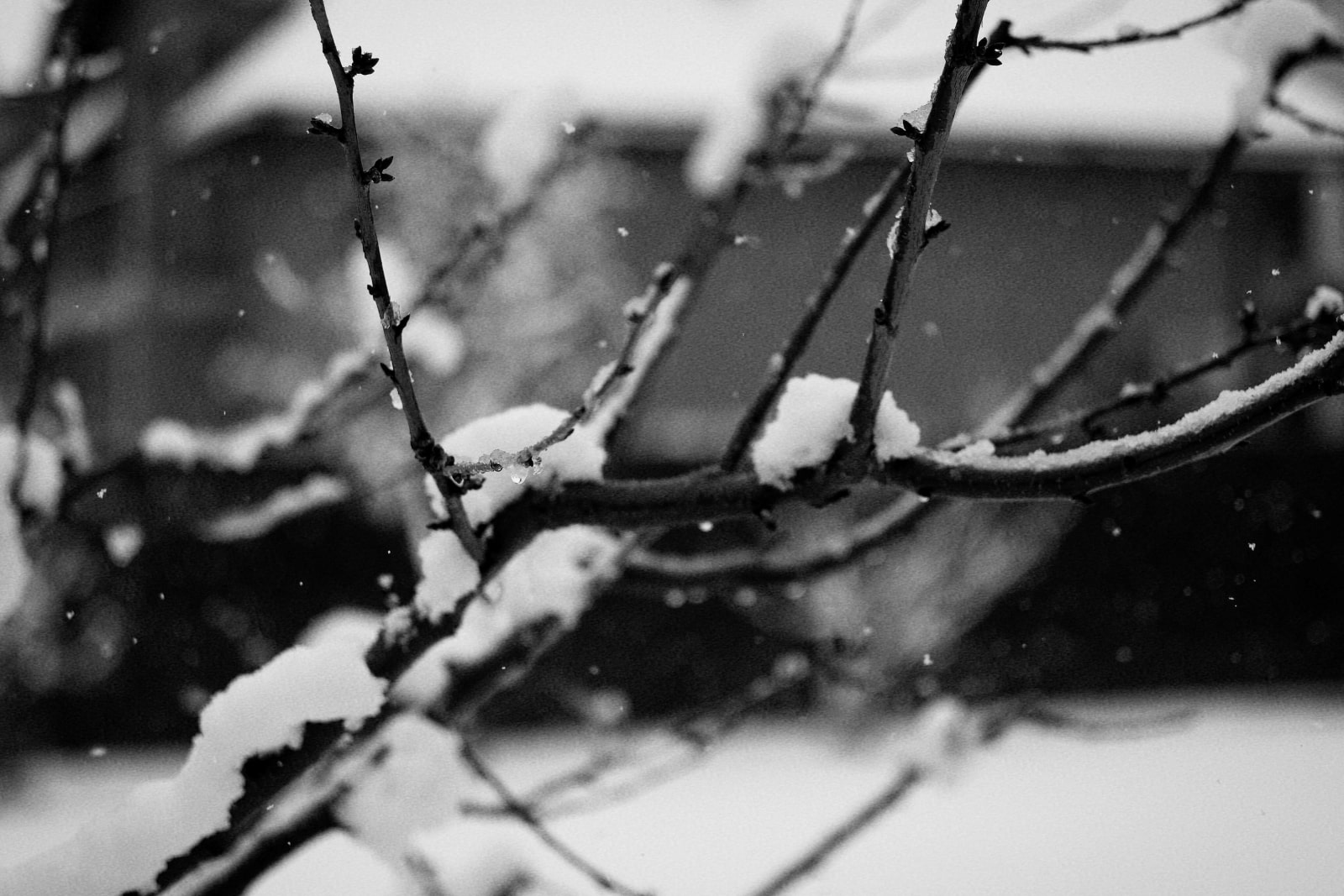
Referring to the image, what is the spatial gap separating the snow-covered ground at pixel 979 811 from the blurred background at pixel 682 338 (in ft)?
1.56

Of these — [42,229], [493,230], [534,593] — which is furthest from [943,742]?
[42,229]

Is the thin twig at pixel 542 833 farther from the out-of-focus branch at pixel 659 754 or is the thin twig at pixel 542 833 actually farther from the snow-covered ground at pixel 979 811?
the snow-covered ground at pixel 979 811

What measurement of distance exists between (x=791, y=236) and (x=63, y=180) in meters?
7.30

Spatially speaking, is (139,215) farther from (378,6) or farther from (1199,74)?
(1199,74)

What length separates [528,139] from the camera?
2.36 metres

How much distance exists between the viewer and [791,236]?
8.52 metres

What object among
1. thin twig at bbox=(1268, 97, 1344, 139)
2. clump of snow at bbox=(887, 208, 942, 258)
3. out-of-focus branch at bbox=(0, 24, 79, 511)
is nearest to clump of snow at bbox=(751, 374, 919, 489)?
clump of snow at bbox=(887, 208, 942, 258)

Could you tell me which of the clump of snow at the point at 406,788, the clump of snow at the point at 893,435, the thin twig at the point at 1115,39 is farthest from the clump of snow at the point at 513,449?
the thin twig at the point at 1115,39

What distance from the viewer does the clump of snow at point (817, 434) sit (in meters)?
1.01

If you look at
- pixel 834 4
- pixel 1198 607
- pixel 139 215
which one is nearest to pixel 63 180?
pixel 139 215

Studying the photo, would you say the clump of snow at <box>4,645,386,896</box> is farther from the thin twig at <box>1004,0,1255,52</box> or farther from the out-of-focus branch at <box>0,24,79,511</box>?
the thin twig at <box>1004,0,1255,52</box>

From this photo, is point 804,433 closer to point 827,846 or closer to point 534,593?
point 534,593

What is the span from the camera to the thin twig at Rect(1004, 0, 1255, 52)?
1021 millimetres

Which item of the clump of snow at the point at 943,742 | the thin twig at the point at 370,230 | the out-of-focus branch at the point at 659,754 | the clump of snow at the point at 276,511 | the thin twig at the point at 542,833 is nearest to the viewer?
the thin twig at the point at 370,230
